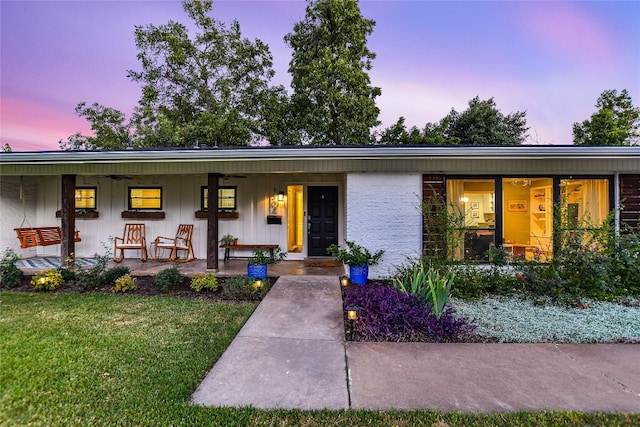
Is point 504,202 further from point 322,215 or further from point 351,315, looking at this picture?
point 351,315

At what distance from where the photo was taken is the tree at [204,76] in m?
15.6

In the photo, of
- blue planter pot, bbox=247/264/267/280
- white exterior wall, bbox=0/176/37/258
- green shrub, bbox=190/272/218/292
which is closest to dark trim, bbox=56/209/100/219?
white exterior wall, bbox=0/176/37/258

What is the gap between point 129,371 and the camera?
262 cm

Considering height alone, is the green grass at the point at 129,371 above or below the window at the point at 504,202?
below

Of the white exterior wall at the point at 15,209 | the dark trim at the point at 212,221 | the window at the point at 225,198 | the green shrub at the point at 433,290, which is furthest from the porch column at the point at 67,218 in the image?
the green shrub at the point at 433,290

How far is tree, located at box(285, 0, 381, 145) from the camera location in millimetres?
14391

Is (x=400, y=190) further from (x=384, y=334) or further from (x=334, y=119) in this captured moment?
(x=334, y=119)

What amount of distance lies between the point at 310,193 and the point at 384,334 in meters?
5.07

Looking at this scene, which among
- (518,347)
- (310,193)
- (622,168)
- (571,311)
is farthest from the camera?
(310,193)

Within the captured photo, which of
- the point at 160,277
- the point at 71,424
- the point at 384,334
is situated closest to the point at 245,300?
the point at 160,277

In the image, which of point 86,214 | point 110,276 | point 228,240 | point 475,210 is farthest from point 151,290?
point 475,210

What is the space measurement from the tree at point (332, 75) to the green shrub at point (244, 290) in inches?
432

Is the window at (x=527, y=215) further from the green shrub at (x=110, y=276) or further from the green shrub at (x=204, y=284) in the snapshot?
the green shrub at (x=110, y=276)

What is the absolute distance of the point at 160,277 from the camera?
521 centimetres
